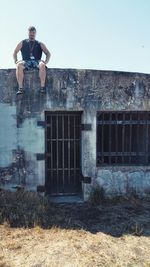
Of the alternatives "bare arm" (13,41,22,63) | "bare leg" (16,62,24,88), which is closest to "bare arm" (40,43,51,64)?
"bare arm" (13,41,22,63)

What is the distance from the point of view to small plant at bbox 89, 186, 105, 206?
272 inches

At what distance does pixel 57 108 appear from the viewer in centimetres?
690

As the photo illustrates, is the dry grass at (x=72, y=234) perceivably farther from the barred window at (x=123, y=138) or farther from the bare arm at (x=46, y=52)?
the bare arm at (x=46, y=52)

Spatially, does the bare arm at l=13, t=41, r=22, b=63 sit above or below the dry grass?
above

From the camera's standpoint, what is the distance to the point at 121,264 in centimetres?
416

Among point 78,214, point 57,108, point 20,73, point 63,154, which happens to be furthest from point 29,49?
point 78,214

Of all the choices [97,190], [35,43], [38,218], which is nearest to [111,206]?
[97,190]

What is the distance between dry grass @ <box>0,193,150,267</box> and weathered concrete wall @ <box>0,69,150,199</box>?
522 millimetres

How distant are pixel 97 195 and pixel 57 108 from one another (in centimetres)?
206

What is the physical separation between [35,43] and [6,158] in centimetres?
258

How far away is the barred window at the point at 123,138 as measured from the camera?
283 inches

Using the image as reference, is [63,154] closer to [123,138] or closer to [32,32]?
[123,138]

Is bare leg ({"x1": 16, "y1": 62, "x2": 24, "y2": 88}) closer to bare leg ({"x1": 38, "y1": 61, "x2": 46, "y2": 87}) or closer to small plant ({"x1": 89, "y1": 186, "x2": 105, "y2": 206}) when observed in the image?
bare leg ({"x1": 38, "y1": 61, "x2": 46, "y2": 87})

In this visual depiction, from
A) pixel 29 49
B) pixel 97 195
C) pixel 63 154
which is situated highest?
pixel 29 49
